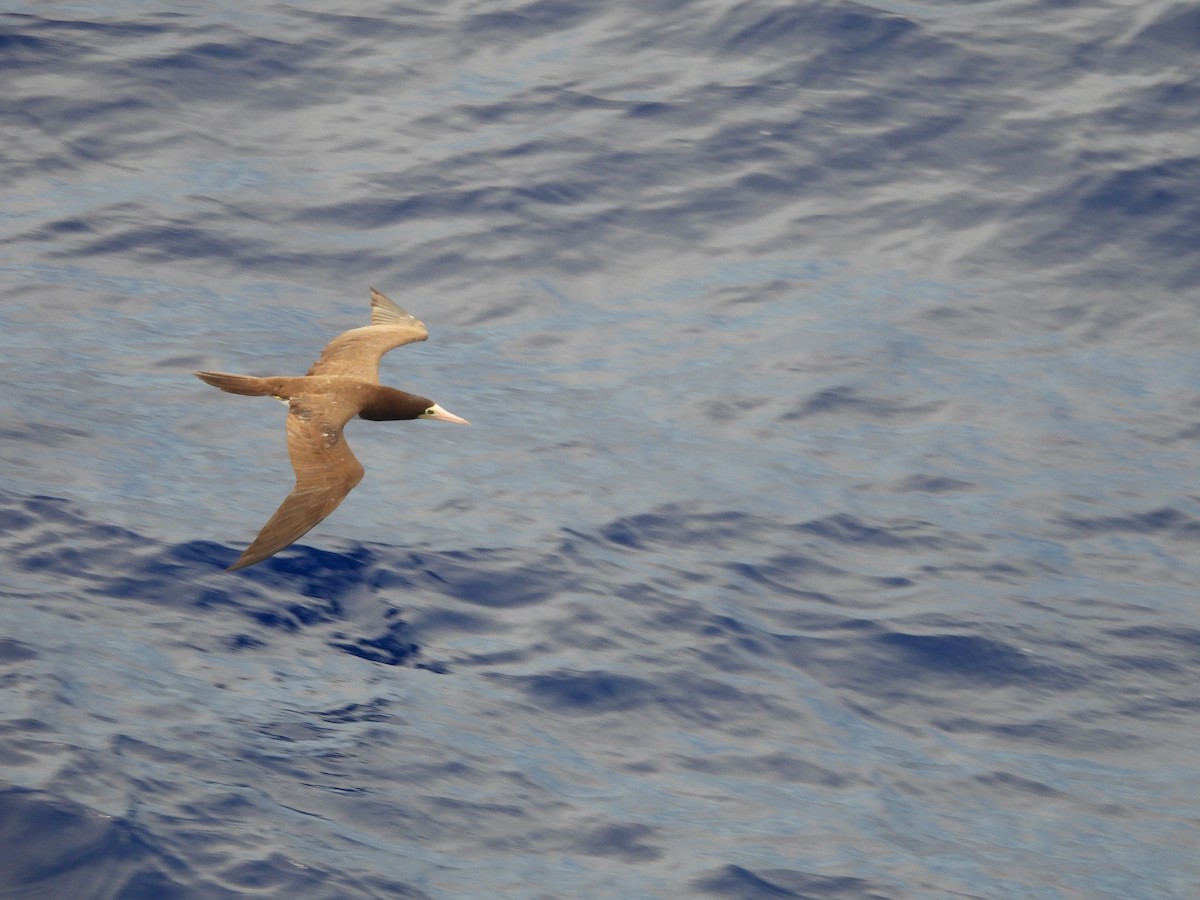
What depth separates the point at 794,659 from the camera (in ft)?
37.7

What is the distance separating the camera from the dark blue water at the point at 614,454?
31.8ft

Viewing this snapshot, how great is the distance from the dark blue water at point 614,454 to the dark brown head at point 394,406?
108cm

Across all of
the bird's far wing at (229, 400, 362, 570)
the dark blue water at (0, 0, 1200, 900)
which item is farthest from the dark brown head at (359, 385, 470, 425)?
the dark blue water at (0, 0, 1200, 900)

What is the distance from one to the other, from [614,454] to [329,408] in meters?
3.42

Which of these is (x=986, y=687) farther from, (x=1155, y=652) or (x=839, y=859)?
(x=839, y=859)

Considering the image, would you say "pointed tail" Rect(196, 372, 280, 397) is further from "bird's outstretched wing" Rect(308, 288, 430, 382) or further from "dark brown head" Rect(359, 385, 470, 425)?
"bird's outstretched wing" Rect(308, 288, 430, 382)

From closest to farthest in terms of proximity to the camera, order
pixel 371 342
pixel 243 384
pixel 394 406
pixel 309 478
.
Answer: pixel 309 478 → pixel 243 384 → pixel 394 406 → pixel 371 342

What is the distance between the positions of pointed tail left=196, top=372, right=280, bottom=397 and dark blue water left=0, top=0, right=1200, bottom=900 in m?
1.33

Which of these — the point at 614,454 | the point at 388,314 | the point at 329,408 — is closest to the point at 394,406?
the point at 329,408

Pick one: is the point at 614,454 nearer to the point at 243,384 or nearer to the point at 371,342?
the point at 371,342

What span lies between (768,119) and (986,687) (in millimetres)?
7597

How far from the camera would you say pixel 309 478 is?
10250 millimetres

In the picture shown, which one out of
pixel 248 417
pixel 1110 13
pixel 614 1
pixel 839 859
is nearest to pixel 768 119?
pixel 614 1

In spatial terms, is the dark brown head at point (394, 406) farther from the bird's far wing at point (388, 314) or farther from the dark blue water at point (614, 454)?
the bird's far wing at point (388, 314)
